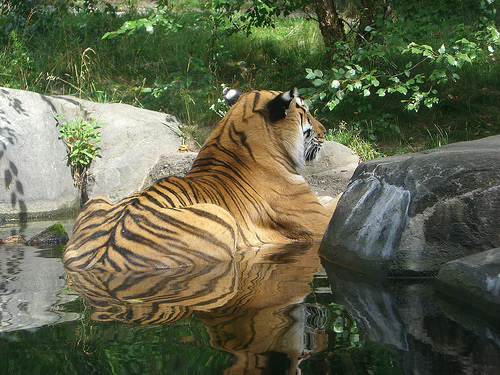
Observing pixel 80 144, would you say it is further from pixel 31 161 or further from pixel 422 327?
pixel 422 327

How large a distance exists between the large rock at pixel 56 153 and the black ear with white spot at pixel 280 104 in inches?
119

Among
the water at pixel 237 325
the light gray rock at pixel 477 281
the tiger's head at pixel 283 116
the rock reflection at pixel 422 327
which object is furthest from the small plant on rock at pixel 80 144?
the light gray rock at pixel 477 281

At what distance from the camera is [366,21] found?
8.73 m

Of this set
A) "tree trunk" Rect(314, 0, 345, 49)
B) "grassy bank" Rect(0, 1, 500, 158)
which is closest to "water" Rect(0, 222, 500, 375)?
"grassy bank" Rect(0, 1, 500, 158)

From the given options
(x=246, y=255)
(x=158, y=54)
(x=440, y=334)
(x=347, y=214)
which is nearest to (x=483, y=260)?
(x=440, y=334)

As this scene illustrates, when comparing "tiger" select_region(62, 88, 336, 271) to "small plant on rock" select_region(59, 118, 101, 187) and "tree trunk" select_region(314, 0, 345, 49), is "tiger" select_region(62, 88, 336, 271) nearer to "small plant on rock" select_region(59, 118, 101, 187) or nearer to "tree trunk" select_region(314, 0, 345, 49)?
"small plant on rock" select_region(59, 118, 101, 187)

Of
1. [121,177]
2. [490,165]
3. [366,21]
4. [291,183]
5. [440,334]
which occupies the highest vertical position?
[366,21]

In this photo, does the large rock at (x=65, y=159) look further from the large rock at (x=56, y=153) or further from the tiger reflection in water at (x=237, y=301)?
the tiger reflection in water at (x=237, y=301)

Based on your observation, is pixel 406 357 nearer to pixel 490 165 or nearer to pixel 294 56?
pixel 490 165

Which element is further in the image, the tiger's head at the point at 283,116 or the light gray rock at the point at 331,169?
the light gray rock at the point at 331,169

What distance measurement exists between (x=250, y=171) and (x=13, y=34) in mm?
6972

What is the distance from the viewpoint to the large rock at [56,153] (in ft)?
23.1

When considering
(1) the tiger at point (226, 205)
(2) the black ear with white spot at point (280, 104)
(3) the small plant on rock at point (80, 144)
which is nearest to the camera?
(1) the tiger at point (226, 205)

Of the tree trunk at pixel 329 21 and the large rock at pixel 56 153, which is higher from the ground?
the tree trunk at pixel 329 21
